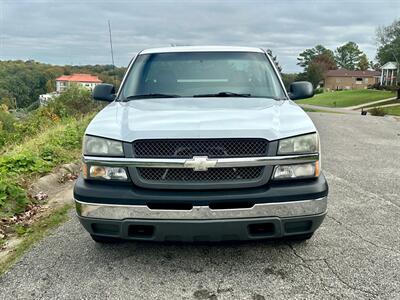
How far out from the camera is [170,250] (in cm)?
332

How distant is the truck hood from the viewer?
2.75 metres

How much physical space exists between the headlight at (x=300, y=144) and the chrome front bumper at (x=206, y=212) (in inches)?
14.7

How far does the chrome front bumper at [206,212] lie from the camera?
8.79 feet

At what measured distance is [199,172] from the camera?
8.95 ft

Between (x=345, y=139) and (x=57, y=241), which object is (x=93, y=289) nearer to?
(x=57, y=241)

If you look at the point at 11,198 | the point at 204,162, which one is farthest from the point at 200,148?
the point at 11,198

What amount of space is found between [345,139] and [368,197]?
5.84 m

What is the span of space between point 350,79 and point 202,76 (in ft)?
337

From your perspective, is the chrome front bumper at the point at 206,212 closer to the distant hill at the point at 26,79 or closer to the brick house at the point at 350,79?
the distant hill at the point at 26,79

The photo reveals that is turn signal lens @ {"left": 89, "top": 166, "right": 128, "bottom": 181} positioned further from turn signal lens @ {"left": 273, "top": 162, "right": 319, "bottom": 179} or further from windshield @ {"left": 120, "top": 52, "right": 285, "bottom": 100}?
windshield @ {"left": 120, "top": 52, "right": 285, "bottom": 100}

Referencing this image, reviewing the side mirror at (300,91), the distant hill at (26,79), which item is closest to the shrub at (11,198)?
the side mirror at (300,91)

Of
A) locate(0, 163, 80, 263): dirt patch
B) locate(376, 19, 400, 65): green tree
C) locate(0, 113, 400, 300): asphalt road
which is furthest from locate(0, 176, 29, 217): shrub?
locate(376, 19, 400, 65): green tree

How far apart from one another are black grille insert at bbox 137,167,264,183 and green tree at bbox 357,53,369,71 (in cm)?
12055

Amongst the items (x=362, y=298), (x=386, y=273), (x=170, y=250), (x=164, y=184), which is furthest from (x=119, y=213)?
(x=386, y=273)
